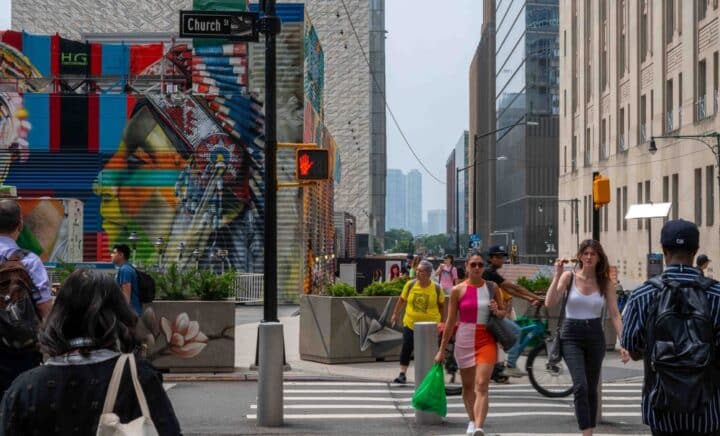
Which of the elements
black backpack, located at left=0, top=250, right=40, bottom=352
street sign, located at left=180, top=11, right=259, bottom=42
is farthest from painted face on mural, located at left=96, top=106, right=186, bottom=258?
black backpack, located at left=0, top=250, right=40, bottom=352

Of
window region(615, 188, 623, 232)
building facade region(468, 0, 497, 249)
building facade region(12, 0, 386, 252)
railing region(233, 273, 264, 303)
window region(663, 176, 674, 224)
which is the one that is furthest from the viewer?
building facade region(468, 0, 497, 249)

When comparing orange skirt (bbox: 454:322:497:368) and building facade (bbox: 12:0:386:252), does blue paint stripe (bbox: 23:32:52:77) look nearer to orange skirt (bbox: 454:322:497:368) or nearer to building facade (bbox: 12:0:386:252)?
building facade (bbox: 12:0:386:252)

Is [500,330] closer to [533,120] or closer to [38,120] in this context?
[38,120]

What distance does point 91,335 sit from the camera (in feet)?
12.7

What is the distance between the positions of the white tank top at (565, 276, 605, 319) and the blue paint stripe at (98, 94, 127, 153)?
31541mm

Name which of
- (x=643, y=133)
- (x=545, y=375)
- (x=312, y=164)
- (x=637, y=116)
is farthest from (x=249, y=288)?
(x=637, y=116)

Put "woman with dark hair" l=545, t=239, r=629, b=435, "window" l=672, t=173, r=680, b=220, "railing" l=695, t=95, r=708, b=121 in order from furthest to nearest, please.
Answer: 1. "window" l=672, t=173, r=680, b=220
2. "railing" l=695, t=95, r=708, b=121
3. "woman with dark hair" l=545, t=239, r=629, b=435

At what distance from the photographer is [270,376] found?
11031 millimetres

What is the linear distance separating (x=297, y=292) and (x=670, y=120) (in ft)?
78.4

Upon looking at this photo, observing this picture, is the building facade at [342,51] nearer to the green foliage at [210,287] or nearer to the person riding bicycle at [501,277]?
the green foliage at [210,287]

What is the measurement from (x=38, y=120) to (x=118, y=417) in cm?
3723

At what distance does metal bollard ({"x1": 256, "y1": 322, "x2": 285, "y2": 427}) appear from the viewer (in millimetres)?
11055

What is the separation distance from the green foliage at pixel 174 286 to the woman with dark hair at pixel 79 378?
41.3 ft

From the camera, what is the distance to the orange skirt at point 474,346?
1006cm
